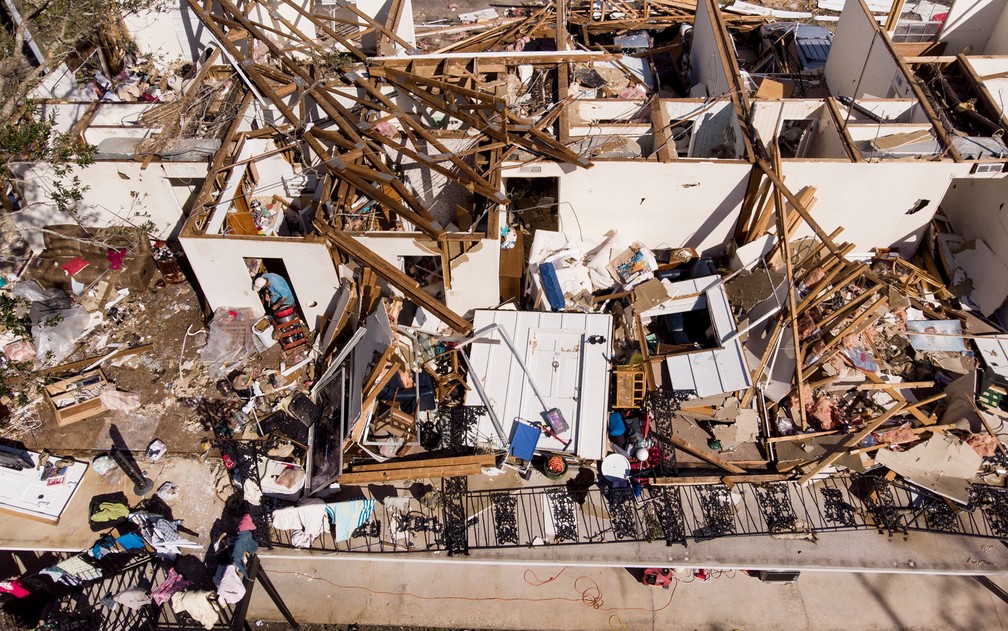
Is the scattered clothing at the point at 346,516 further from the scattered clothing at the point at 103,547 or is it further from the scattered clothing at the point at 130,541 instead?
the scattered clothing at the point at 103,547

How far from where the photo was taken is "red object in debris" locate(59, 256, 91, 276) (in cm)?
2030

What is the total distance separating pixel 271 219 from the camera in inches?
764

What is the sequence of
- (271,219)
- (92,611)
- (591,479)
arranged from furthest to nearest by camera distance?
(271,219), (591,479), (92,611)

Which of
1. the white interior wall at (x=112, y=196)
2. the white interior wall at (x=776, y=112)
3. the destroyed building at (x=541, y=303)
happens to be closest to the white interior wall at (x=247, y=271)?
the destroyed building at (x=541, y=303)

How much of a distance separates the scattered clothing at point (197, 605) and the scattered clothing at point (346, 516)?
2882mm

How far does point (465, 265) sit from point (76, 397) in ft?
35.4

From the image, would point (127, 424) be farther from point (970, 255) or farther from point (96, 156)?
point (970, 255)

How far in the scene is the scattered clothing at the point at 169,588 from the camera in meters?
14.7

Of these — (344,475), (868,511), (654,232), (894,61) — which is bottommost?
(868,511)

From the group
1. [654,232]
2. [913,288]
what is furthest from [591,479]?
[913,288]

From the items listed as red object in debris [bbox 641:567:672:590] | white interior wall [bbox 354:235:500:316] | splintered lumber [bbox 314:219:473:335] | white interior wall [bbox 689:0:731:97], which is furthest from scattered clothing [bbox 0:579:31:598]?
white interior wall [bbox 689:0:731:97]

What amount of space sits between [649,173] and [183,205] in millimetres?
13971

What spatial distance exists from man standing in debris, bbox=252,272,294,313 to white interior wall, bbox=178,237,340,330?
0.22m

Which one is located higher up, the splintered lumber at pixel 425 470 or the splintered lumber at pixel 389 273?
the splintered lumber at pixel 389 273
